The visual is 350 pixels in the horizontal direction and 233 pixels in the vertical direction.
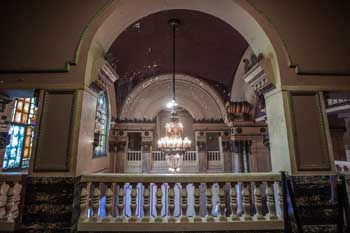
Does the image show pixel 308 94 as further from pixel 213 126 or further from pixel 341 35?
pixel 213 126

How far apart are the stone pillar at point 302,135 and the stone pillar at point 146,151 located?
5.09 m

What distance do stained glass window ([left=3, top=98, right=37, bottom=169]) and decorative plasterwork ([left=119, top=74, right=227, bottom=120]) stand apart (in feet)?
9.75

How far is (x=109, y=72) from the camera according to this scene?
2068 millimetres

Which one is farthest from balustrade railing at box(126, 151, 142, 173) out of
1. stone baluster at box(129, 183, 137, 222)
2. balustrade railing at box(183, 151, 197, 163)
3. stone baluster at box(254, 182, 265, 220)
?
stone baluster at box(254, 182, 265, 220)

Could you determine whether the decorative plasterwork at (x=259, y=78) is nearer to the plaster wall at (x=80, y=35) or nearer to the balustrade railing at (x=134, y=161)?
the plaster wall at (x=80, y=35)

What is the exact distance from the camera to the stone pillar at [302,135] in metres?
1.61

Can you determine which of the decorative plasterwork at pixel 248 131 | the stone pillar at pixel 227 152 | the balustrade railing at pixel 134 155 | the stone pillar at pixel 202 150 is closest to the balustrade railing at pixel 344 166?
the decorative plasterwork at pixel 248 131

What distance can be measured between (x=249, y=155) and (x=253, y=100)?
5.70ft

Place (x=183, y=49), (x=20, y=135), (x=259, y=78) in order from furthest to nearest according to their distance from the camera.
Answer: (x=183, y=49), (x=20, y=135), (x=259, y=78)

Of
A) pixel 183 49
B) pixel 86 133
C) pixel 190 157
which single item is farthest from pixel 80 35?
pixel 190 157

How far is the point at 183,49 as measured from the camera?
4.75 m

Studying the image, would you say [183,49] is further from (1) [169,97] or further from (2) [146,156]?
(2) [146,156]

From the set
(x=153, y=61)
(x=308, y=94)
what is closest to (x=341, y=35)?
(x=308, y=94)

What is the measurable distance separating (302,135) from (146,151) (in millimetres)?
5412
